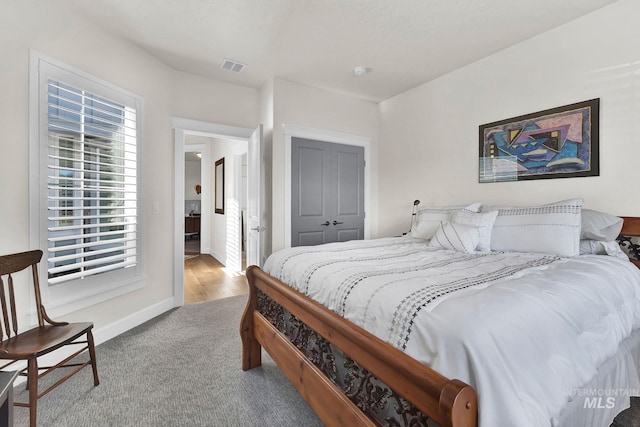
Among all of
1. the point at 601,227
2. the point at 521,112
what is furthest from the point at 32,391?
the point at 521,112

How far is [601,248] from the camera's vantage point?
6.77 feet

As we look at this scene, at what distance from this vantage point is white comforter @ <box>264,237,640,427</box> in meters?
0.90

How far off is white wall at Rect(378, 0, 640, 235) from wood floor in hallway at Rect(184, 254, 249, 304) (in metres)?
2.27

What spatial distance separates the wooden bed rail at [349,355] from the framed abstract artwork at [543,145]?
2.45m

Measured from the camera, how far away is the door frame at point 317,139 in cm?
374

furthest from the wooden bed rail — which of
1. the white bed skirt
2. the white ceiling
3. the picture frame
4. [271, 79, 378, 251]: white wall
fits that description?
the picture frame

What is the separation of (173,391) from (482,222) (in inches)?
97.8

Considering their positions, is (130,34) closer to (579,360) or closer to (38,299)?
(38,299)

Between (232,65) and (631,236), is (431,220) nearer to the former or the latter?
(631,236)

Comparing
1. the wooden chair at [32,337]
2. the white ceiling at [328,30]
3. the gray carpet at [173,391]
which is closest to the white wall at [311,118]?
the white ceiling at [328,30]

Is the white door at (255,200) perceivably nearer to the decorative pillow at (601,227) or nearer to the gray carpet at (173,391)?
the gray carpet at (173,391)

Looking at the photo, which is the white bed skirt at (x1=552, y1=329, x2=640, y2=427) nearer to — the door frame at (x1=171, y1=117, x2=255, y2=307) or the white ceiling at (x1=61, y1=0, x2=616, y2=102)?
the white ceiling at (x1=61, y1=0, x2=616, y2=102)

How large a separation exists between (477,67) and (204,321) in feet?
12.6

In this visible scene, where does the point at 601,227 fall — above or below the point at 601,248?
above
